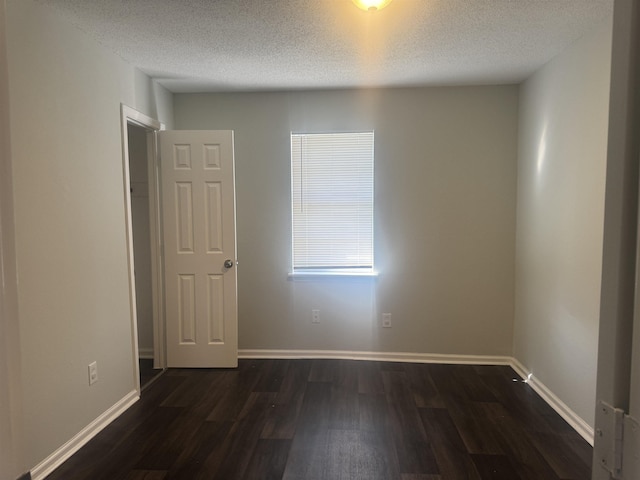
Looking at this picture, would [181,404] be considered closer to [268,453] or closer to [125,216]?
[268,453]

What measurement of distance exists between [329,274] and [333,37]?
1984 millimetres

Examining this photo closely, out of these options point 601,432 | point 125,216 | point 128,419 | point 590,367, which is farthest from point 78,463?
point 590,367

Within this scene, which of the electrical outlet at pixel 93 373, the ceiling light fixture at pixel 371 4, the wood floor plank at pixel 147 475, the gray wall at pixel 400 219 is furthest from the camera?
the gray wall at pixel 400 219

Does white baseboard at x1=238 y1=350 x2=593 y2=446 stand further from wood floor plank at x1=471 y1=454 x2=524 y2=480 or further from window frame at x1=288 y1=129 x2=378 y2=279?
wood floor plank at x1=471 y1=454 x2=524 y2=480

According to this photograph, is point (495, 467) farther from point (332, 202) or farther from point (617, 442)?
point (332, 202)

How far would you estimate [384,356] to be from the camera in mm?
3457

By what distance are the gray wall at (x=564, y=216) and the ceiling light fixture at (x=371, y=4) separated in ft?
4.35

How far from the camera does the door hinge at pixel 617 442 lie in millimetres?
497

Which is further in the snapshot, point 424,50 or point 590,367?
point 424,50

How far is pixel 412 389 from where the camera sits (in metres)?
2.88

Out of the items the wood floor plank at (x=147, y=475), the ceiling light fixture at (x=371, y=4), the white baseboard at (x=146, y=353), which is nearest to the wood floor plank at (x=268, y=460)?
the wood floor plank at (x=147, y=475)

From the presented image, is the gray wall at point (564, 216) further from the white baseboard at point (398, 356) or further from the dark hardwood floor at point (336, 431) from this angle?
the dark hardwood floor at point (336, 431)

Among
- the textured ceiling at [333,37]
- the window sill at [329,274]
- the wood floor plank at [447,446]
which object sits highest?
the textured ceiling at [333,37]

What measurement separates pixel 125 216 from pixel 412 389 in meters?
2.57
